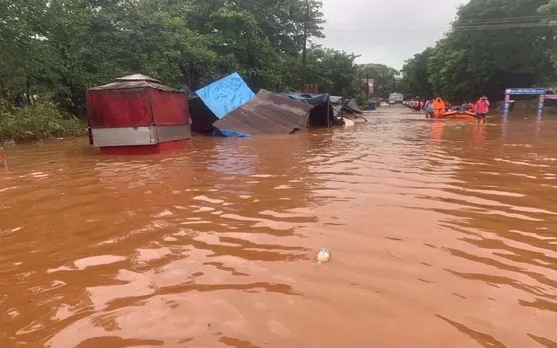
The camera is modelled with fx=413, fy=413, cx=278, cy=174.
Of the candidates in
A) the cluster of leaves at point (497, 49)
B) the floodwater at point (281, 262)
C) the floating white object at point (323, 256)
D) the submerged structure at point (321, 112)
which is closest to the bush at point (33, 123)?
the floodwater at point (281, 262)

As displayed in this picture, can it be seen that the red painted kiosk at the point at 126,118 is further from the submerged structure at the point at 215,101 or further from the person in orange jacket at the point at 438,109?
the person in orange jacket at the point at 438,109

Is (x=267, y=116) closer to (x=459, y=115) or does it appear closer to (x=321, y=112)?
(x=321, y=112)

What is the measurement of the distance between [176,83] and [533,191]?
18.1 meters

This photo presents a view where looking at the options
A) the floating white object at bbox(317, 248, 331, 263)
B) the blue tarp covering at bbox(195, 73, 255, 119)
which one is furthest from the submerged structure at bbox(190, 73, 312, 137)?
the floating white object at bbox(317, 248, 331, 263)

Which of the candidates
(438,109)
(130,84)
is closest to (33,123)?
(130,84)

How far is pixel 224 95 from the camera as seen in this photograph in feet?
51.5

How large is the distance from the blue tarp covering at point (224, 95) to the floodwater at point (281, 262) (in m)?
9.28

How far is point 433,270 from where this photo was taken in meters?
2.80

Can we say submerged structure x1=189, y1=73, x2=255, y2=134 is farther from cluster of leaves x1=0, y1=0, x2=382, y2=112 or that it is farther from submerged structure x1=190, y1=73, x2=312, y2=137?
cluster of leaves x1=0, y1=0, x2=382, y2=112

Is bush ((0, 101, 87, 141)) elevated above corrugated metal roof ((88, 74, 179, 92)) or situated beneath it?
situated beneath

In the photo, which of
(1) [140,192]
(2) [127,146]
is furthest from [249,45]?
(1) [140,192]

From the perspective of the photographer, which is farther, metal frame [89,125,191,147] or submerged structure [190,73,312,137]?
submerged structure [190,73,312,137]

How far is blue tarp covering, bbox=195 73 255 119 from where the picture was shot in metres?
15.2

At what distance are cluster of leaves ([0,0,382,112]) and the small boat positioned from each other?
37.4 ft
